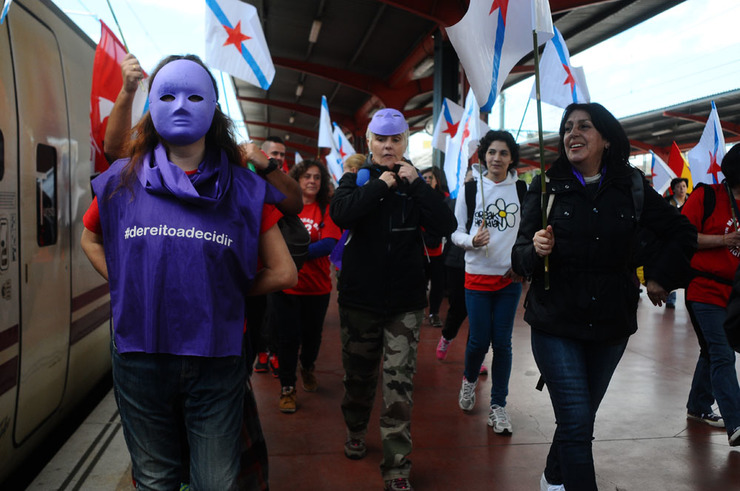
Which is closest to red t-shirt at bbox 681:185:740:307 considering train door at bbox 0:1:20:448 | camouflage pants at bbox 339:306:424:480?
camouflage pants at bbox 339:306:424:480

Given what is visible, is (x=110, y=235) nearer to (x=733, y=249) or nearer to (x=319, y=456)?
(x=319, y=456)

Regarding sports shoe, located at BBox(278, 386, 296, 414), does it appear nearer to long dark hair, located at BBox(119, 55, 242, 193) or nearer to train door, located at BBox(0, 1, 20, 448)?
train door, located at BBox(0, 1, 20, 448)

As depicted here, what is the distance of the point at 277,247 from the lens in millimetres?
2139

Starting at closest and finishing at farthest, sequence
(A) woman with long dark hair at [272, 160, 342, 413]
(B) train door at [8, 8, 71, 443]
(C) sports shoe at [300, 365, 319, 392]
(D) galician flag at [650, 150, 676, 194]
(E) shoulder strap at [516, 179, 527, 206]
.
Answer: (B) train door at [8, 8, 71, 443], (E) shoulder strap at [516, 179, 527, 206], (A) woman with long dark hair at [272, 160, 342, 413], (C) sports shoe at [300, 365, 319, 392], (D) galician flag at [650, 150, 676, 194]

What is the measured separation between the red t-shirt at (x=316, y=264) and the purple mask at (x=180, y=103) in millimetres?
2676

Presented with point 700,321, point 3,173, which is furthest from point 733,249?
point 3,173

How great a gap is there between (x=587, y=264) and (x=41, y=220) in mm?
3029

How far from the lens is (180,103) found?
1944mm

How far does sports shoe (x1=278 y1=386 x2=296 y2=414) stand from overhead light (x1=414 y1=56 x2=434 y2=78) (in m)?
12.0

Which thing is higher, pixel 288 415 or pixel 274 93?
pixel 274 93

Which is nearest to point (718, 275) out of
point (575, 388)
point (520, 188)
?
point (520, 188)

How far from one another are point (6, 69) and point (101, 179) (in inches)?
60.2

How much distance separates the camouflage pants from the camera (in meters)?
3.25

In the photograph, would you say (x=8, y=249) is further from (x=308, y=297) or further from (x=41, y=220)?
(x=308, y=297)
